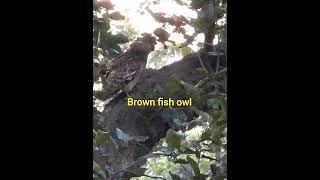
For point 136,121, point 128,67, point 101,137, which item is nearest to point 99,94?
point 101,137

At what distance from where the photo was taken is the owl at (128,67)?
4.40 feet

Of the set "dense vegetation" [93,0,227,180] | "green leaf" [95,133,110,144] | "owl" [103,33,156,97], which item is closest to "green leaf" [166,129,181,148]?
"dense vegetation" [93,0,227,180]

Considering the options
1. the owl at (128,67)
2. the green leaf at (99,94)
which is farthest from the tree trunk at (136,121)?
the green leaf at (99,94)

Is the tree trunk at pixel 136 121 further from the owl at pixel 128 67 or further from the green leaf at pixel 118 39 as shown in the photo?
the green leaf at pixel 118 39

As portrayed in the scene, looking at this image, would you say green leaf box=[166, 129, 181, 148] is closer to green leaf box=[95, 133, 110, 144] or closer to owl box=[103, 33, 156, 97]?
green leaf box=[95, 133, 110, 144]

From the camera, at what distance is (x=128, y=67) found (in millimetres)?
1494

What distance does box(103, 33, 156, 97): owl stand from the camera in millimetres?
1340

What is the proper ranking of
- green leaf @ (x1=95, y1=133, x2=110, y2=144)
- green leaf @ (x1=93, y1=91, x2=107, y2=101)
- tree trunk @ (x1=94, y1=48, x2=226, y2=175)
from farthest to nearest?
tree trunk @ (x1=94, y1=48, x2=226, y2=175)
green leaf @ (x1=93, y1=91, x2=107, y2=101)
green leaf @ (x1=95, y1=133, x2=110, y2=144)

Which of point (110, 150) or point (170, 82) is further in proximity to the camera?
point (110, 150)
